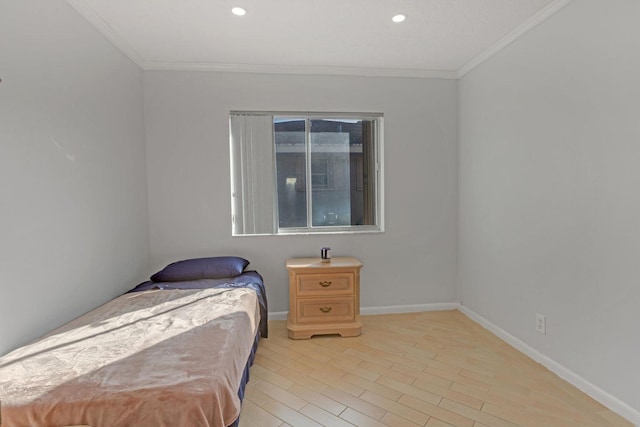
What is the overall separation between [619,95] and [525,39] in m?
0.97

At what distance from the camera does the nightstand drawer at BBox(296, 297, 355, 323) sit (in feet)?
9.54

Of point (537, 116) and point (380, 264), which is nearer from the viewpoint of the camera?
point (537, 116)

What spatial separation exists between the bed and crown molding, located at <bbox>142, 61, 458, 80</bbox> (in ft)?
7.15

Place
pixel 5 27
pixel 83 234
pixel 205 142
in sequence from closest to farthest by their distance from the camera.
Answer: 1. pixel 5 27
2. pixel 83 234
3. pixel 205 142

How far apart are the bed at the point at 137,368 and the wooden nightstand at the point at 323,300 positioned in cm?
71

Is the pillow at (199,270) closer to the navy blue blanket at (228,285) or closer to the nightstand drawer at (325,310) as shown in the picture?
the navy blue blanket at (228,285)

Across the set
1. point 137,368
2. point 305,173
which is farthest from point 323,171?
point 137,368

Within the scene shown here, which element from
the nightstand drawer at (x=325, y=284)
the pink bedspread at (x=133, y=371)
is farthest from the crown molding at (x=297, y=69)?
the pink bedspread at (x=133, y=371)

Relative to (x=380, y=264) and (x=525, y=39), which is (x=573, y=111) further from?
(x=380, y=264)

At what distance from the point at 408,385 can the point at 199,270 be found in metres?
1.89

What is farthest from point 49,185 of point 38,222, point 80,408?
point 80,408

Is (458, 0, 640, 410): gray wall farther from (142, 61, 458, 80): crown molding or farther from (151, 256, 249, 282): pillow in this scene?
(151, 256, 249, 282): pillow

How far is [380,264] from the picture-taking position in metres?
3.44

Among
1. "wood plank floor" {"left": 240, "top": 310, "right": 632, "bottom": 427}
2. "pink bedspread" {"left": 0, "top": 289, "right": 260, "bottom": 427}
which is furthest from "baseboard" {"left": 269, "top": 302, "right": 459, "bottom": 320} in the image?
"pink bedspread" {"left": 0, "top": 289, "right": 260, "bottom": 427}
